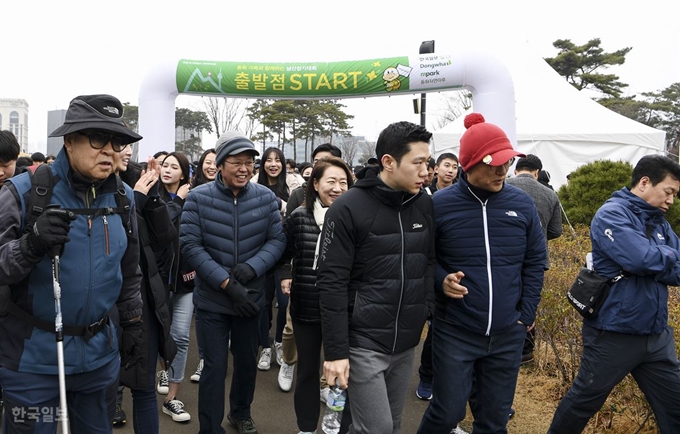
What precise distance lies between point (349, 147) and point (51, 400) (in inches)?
1437

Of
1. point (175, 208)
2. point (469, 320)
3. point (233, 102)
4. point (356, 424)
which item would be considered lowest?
point (356, 424)

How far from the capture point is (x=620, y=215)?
3.08 metres

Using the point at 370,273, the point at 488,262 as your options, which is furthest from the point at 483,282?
the point at 370,273

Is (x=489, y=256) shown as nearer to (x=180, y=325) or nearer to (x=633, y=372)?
(x=633, y=372)

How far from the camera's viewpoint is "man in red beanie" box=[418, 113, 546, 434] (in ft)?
9.23

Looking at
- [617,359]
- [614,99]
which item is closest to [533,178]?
[617,359]

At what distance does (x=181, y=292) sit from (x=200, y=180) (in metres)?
1.56

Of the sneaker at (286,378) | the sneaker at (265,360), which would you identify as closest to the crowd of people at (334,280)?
the sneaker at (286,378)

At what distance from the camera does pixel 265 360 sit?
5.30 m

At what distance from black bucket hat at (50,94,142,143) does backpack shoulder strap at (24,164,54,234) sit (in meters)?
0.19

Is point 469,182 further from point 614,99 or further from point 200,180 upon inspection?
point 614,99

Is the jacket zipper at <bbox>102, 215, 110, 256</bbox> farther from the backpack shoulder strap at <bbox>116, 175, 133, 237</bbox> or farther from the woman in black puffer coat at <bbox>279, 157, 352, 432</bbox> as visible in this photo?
the woman in black puffer coat at <bbox>279, 157, 352, 432</bbox>

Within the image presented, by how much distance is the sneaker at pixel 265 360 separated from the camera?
5.27 meters

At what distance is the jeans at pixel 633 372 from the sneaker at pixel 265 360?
2.99m
